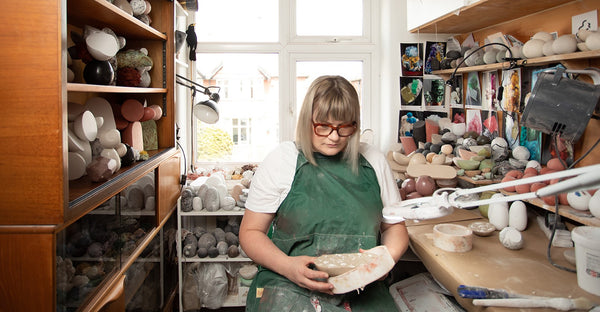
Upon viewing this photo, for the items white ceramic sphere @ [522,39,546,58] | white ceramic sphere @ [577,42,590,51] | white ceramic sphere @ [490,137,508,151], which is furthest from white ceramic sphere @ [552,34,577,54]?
white ceramic sphere @ [490,137,508,151]

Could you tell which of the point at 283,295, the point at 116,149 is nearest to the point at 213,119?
the point at 116,149

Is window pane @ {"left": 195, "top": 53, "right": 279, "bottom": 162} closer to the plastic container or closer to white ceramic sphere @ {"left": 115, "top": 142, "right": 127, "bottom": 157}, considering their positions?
white ceramic sphere @ {"left": 115, "top": 142, "right": 127, "bottom": 157}

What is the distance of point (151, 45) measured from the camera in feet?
8.09

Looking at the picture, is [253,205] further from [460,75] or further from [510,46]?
[460,75]

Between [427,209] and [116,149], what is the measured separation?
1.37 metres

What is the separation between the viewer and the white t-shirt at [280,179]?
1.66 metres

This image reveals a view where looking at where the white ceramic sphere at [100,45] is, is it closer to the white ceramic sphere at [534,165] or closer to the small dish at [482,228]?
the small dish at [482,228]

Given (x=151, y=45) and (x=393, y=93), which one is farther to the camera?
(x=393, y=93)

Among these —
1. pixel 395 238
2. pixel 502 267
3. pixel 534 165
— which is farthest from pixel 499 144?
pixel 395 238

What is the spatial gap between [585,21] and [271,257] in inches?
65.6

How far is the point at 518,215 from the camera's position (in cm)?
200

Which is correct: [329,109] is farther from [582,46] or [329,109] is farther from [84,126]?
[582,46]

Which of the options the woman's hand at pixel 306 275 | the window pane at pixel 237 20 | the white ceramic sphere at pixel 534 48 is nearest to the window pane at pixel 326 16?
the window pane at pixel 237 20

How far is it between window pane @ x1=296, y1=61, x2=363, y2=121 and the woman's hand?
2.13m
